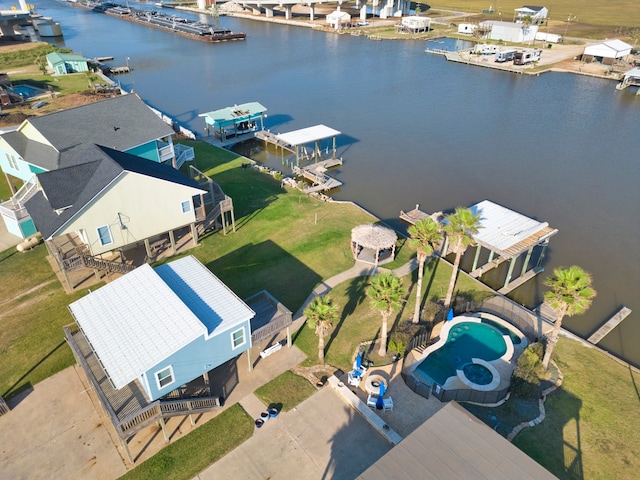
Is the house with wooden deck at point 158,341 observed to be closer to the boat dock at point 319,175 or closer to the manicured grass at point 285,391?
the manicured grass at point 285,391

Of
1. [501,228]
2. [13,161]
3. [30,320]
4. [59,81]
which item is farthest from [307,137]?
[59,81]

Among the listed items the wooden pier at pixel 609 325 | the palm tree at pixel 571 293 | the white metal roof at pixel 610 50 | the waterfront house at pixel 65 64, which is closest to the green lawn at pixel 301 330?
the wooden pier at pixel 609 325

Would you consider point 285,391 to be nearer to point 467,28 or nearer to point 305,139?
point 305,139

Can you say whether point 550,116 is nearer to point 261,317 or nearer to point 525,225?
point 525,225

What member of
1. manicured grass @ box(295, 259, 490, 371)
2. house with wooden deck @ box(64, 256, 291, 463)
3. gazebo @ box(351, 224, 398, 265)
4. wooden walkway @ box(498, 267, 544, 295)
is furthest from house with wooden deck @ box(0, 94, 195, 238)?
wooden walkway @ box(498, 267, 544, 295)

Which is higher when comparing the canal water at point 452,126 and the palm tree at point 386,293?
the palm tree at point 386,293

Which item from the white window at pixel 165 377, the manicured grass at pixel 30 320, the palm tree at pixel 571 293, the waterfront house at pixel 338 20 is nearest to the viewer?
the white window at pixel 165 377
